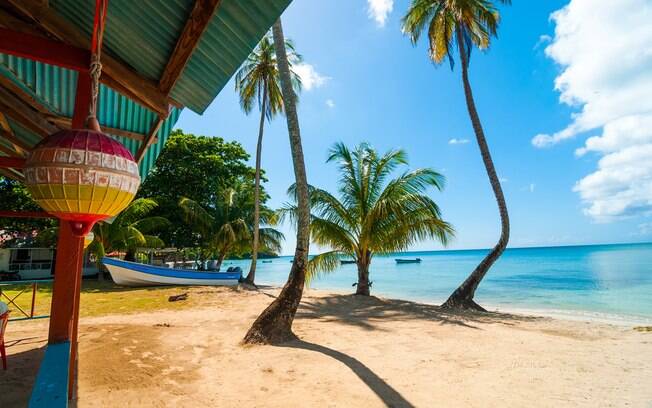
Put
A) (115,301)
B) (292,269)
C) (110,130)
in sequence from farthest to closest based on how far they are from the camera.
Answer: (115,301) → (292,269) → (110,130)

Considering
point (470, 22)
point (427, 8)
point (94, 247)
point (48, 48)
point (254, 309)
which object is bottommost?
point (254, 309)

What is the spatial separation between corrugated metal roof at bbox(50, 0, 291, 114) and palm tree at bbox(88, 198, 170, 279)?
14588 millimetres

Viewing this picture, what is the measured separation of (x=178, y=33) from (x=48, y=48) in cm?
109

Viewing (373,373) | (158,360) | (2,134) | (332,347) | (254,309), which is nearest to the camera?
(2,134)

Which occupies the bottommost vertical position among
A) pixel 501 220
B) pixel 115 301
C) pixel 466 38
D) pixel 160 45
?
pixel 115 301

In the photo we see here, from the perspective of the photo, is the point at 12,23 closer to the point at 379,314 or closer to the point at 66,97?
the point at 66,97

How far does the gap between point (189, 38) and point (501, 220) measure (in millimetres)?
11202

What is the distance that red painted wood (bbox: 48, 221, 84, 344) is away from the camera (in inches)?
133

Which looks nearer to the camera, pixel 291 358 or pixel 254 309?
pixel 291 358

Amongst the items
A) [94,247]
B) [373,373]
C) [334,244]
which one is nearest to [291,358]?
[373,373]

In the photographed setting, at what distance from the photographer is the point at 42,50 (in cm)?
281

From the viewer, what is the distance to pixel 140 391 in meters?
3.76

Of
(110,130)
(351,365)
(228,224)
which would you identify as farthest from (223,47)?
(228,224)

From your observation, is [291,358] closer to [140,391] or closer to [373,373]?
[373,373]
